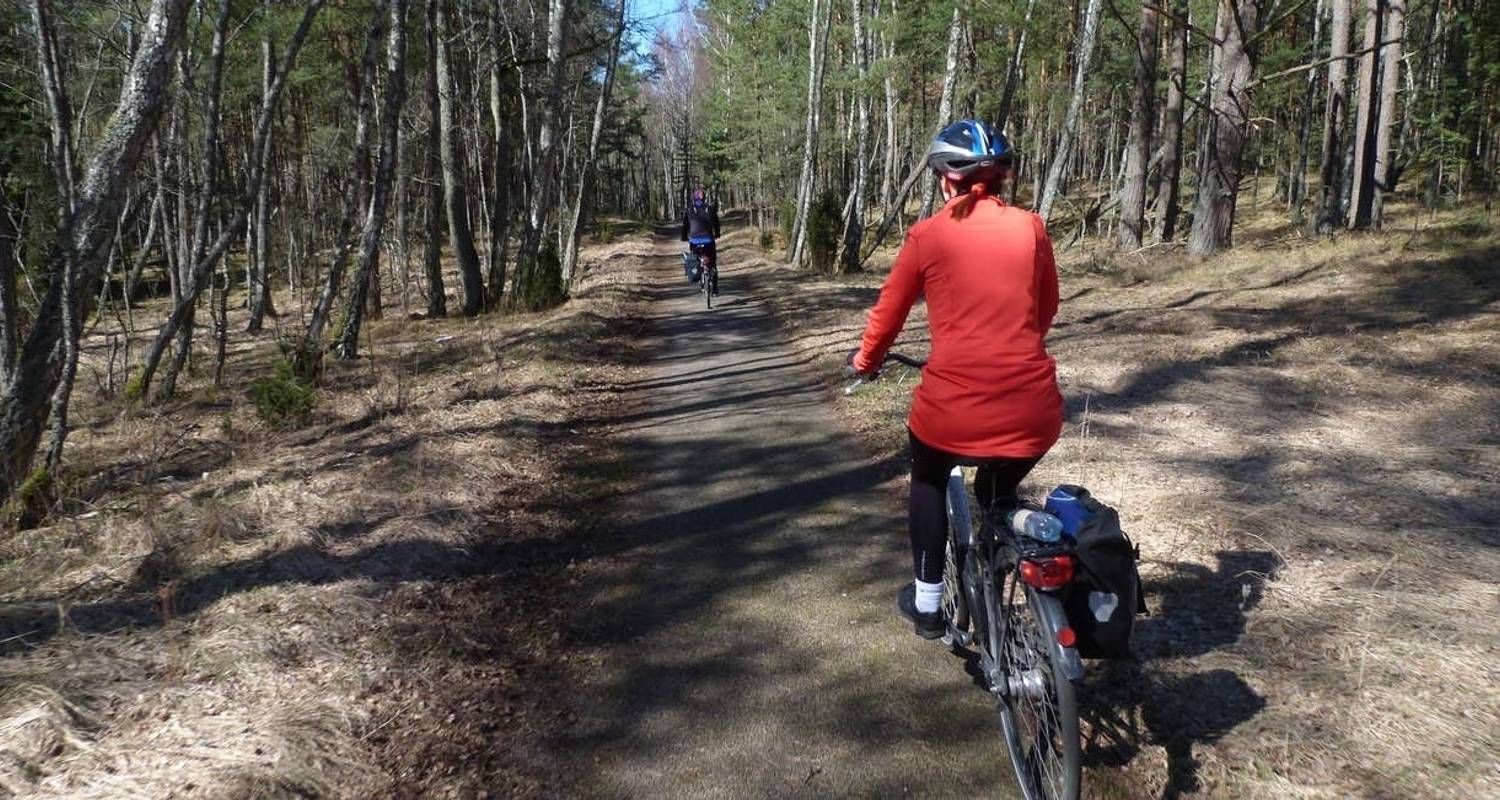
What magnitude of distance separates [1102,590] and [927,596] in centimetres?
84

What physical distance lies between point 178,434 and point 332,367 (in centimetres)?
277

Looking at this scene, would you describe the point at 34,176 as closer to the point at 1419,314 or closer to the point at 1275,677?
the point at 1275,677

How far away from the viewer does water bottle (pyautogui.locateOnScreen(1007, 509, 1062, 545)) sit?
2.64 meters

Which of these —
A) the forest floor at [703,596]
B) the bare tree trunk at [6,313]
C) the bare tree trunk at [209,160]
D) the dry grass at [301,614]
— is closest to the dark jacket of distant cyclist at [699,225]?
the forest floor at [703,596]

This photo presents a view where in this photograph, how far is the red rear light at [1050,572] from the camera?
2.55 metres

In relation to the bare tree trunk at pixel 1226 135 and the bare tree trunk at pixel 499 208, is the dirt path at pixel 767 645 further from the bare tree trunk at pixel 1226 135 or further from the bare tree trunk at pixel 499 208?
the bare tree trunk at pixel 1226 135

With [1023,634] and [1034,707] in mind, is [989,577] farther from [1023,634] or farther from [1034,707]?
[1034,707]

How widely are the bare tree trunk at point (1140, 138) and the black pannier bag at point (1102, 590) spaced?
1818 cm

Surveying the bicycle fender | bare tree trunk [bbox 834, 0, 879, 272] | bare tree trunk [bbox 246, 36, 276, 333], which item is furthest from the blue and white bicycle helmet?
bare tree trunk [bbox 834, 0, 879, 272]

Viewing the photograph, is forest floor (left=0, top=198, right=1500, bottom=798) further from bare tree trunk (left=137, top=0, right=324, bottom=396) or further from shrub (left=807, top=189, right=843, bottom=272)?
shrub (left=807, top=189, right=843, bottom=272)

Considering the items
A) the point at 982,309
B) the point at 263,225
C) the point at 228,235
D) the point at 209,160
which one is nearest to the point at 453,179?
the point at 263,225

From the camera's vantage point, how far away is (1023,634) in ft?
9.16

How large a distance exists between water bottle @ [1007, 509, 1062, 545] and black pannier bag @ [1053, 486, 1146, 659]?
7 cm

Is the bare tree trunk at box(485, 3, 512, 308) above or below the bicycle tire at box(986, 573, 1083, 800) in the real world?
above
